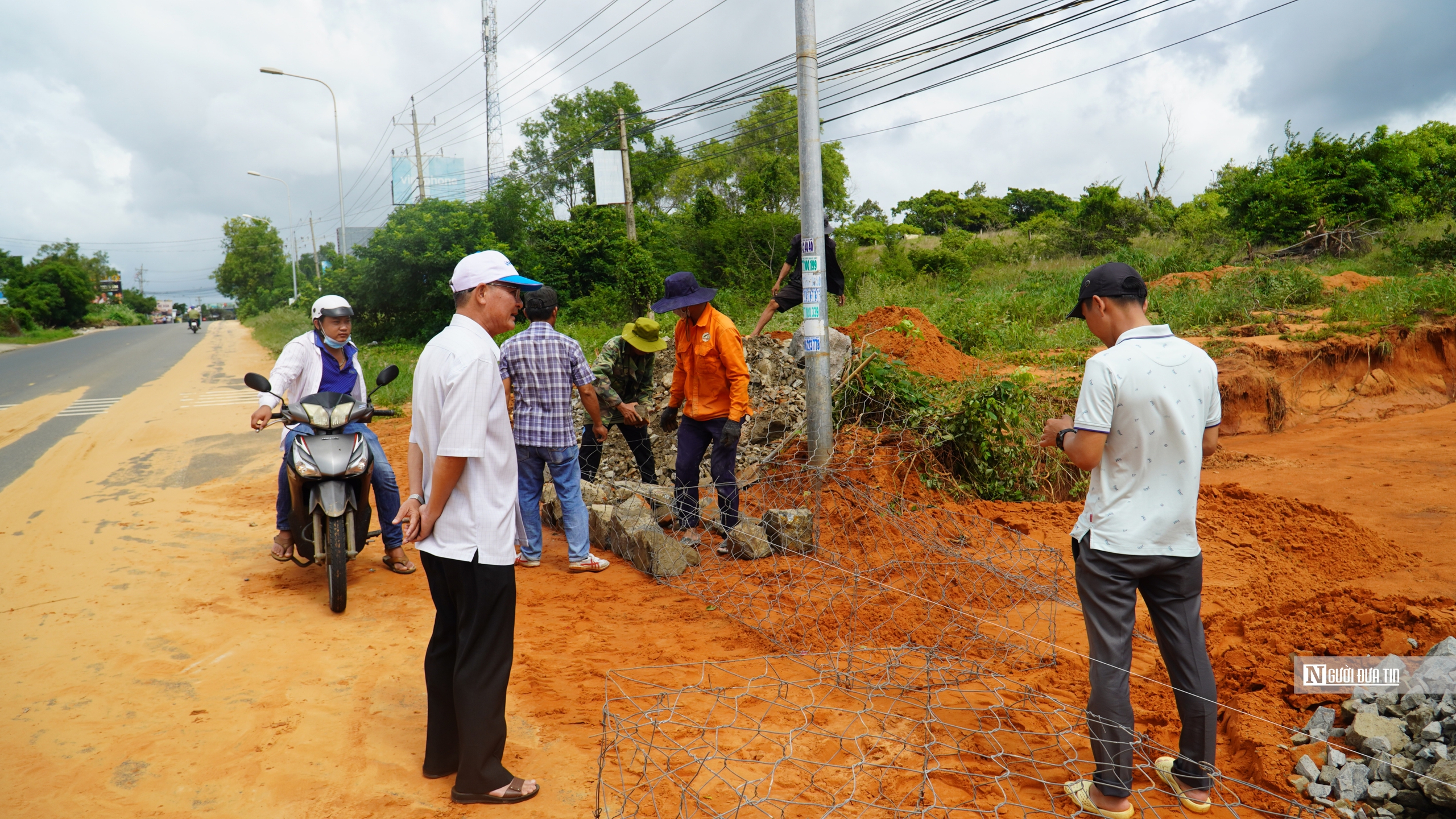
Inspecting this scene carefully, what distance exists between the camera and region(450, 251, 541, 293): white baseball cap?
8.90 feet

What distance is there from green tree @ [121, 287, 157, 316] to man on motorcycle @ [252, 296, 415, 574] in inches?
3740

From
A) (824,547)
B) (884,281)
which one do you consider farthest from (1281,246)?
(824,547)

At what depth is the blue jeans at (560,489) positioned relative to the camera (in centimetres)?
500

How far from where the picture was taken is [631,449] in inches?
251

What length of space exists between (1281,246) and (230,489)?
19.6 metres

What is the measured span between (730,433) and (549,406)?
3.73 ft

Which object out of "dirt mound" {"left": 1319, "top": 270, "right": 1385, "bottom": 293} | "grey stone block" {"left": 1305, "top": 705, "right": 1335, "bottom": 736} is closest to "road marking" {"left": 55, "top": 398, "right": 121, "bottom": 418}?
"grey stone block" {"left": 1305, "top": 705, "right": 1335, "bottom": 736}

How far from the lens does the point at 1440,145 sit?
64.8 feet

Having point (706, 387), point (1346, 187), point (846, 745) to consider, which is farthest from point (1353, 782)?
point (1346, 187)

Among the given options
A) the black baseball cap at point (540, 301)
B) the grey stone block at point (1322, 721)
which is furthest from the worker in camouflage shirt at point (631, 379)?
the grey stone block at point (1322, 721)

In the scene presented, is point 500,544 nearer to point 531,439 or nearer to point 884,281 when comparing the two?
point 531,439

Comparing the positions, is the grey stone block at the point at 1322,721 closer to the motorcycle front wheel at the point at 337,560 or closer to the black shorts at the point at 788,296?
the motorcycle front wheel at the point at 337,560

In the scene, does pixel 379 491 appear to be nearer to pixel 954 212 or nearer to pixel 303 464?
pixel 303 464

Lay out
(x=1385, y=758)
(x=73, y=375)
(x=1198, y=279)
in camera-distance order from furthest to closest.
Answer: (x=73, y=375) → (x=1198, y=279) → (x=1385, y=758)
